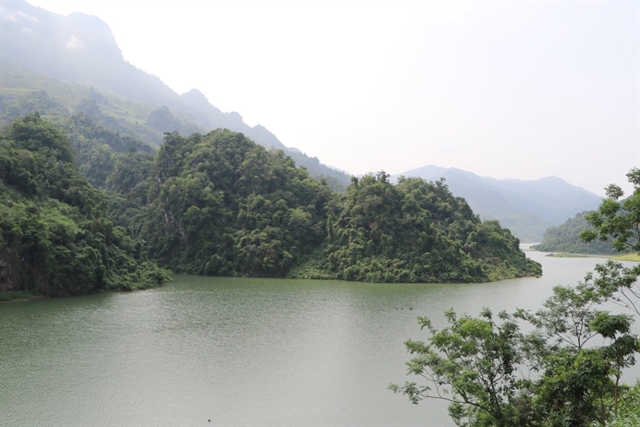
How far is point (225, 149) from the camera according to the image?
61.3 m

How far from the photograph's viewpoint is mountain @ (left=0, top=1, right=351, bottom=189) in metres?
111

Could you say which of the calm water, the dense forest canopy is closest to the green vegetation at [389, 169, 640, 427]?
the calm water

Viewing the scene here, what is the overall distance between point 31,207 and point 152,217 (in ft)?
74.0

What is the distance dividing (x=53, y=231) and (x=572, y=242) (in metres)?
102

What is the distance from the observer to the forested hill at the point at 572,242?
95875 millimetres

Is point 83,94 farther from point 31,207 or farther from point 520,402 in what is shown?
point 520,402

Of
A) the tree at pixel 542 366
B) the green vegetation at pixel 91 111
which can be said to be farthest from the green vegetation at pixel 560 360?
the green vegetation at pixel 91 111

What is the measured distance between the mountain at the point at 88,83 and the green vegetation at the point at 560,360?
84165 mm

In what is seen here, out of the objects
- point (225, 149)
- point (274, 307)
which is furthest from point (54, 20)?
point (274, 307)

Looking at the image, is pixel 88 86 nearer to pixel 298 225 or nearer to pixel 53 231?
pixel 298 225

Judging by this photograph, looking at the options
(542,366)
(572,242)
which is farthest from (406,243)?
(572,242)

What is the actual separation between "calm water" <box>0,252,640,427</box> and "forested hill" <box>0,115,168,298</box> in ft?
7.67

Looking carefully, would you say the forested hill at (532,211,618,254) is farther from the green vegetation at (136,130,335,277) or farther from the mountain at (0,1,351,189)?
the green vegetation at (136,130,335,277)

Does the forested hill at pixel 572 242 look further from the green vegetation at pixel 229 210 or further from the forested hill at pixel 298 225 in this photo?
the green vegetation at pixel 229 210
